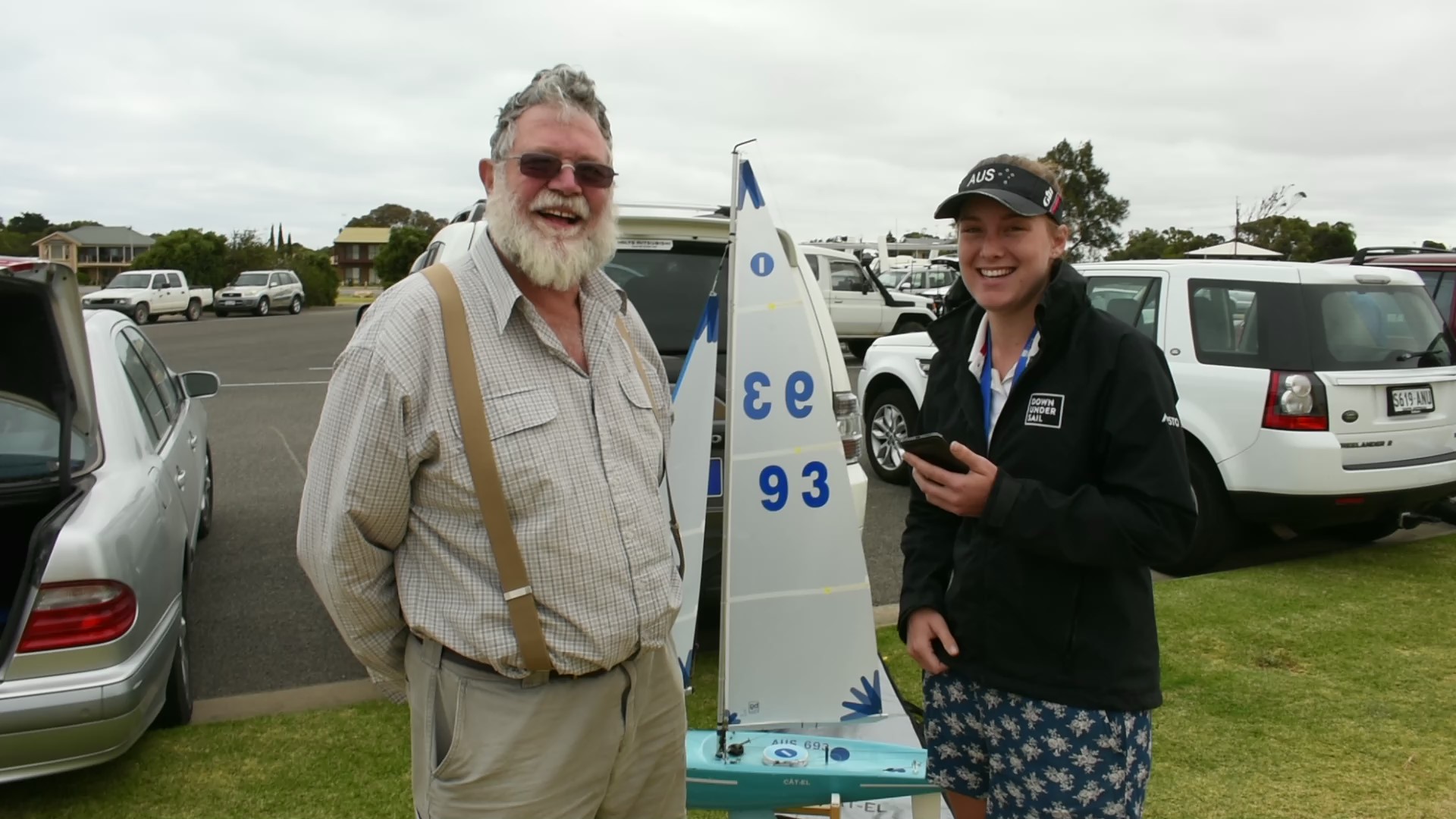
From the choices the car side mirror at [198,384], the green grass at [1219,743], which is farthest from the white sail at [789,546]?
the car side mirror at [198,384]

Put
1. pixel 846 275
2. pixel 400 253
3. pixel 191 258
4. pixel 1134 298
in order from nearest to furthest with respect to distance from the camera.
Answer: pixel 1134 298, pixel 846 275, pixel 191 258, pixel 400 253

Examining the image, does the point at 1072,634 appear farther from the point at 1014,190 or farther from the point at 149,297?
the point at 149,297

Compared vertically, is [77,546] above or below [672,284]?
below

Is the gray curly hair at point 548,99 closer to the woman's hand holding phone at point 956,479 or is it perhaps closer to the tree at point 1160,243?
the woman's hand holding phone at point 956,479

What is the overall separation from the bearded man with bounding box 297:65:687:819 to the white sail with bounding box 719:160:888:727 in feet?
2.88

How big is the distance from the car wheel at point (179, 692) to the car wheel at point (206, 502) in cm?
223

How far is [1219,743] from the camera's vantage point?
3615 mm

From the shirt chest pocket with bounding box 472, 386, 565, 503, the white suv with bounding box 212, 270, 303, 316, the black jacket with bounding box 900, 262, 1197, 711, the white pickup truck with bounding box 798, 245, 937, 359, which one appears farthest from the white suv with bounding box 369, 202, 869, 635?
the white suv with bounding box 212, 270, 303, 316

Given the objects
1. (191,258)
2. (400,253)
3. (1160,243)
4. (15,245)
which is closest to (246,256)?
(191,258)

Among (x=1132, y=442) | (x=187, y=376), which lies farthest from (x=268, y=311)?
(x=1132, y=442)

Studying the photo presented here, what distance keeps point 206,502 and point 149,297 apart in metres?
28.2

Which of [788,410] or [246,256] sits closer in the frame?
[788,410]

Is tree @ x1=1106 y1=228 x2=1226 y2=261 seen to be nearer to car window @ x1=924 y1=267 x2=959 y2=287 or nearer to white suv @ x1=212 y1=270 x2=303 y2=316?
car window @ x1=924 y1=267 x2=959 y2=287

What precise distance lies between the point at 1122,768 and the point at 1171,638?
10.0 feet
